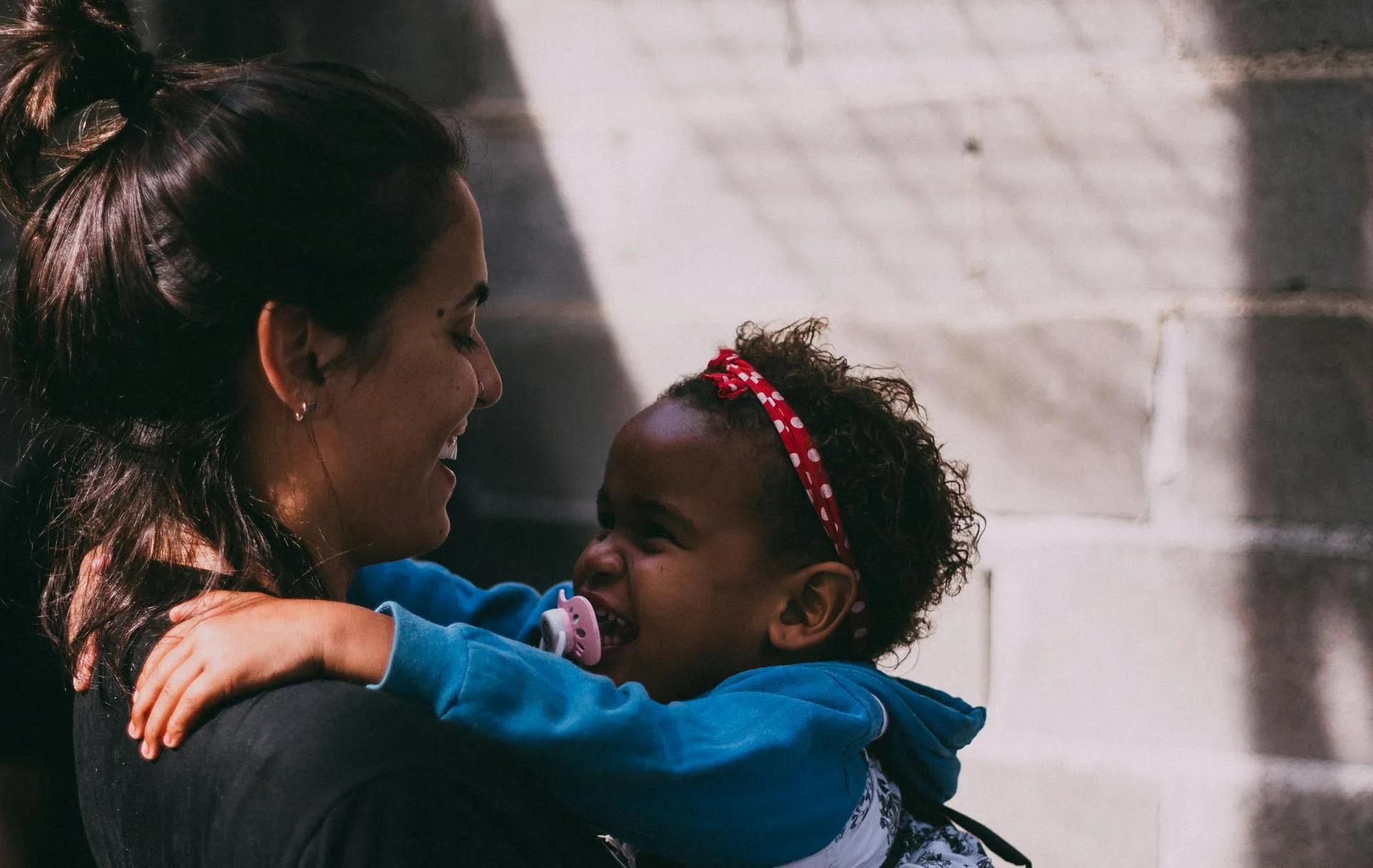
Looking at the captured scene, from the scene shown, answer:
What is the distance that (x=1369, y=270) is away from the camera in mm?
1532

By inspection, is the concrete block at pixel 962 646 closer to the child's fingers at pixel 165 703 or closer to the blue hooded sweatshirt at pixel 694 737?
the blue hooded sweatshirt at pixel 694 737

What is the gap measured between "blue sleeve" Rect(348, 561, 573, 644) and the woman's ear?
52cm

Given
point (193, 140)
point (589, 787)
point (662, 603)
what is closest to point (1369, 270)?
point (662, 603)

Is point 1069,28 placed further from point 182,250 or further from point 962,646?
point 182,250

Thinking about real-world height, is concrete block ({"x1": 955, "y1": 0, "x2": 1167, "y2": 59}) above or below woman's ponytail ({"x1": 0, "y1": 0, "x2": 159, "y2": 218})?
below

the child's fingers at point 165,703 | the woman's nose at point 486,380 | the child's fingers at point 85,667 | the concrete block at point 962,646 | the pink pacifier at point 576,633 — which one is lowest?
the concrete block at point 962,646

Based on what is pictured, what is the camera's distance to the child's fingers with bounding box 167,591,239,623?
0.96 m

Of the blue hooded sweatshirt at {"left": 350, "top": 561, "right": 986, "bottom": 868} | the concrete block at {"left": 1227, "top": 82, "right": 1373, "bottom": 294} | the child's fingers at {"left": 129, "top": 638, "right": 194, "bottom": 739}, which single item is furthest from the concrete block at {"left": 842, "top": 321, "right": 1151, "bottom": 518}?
the child's fingers at {"left": 129, "top": 638, "right": 194, "bottom": 739}

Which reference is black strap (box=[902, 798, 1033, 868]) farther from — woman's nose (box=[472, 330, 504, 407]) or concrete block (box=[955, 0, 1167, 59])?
concrete block (box=[955, 0, 1167, 59])

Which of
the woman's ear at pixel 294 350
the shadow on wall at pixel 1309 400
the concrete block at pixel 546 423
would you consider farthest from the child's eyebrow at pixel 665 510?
the shadow on wall at pixel 1309 400

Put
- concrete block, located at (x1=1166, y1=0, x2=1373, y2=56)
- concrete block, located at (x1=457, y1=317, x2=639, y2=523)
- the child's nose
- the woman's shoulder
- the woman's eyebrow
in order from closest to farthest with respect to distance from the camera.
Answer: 1. the woman's shoulder
2. the woman's eyebrow
3. the child's nose
4. concrete block, located at (x1=1166, y1=0, x2=1373, y2=56)
5. concrete block, located at (x1=457, y1=317, x2=639, y2=523)

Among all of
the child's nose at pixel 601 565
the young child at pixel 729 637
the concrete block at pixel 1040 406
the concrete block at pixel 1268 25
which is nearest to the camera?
the young child at pixel 729 637

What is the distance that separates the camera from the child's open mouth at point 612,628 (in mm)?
1376

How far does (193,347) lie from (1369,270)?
1420 mm
